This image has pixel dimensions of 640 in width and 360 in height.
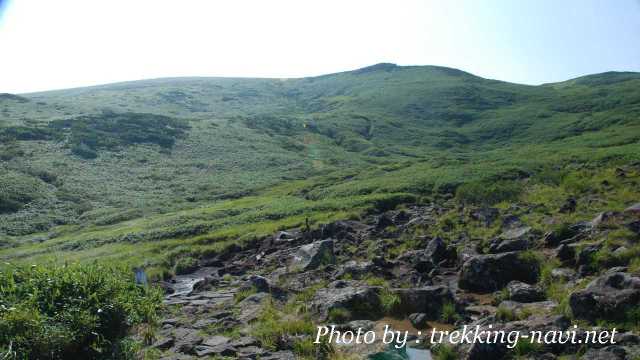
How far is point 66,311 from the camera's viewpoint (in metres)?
15.2

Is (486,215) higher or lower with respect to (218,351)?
higher

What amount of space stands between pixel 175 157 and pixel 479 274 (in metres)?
104

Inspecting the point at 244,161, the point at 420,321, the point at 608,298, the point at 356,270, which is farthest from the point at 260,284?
the point at 244,161

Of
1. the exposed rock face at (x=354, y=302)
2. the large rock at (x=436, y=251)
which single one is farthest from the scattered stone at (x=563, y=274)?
the large rock at (x=436, y=251)

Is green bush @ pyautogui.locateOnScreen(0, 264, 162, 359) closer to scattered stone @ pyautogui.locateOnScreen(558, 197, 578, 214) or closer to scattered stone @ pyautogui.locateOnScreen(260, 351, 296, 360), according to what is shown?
scattered stone @ pyautogui.locateOnScreen(260, 351, 296, 360)

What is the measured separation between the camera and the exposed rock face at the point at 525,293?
17172 mm

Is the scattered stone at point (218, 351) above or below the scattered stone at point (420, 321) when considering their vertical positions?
below

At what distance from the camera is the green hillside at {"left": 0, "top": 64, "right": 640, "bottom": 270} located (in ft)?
186

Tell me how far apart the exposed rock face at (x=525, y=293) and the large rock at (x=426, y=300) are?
6.55 ft

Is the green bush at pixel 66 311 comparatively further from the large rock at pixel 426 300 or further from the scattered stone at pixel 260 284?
the large rock at pixel 426 300

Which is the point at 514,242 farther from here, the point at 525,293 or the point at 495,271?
the point at 525,293

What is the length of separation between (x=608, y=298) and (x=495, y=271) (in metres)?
6.24

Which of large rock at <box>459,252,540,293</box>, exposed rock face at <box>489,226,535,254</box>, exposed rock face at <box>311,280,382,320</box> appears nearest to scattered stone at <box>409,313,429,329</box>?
exposed rock face at <box>311,280,382,320</box>

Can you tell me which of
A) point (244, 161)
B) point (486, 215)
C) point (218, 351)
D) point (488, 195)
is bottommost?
point (244, 161)
